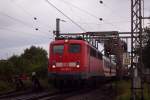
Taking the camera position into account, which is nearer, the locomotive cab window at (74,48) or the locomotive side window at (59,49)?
the locomotive cab window at (74,48)

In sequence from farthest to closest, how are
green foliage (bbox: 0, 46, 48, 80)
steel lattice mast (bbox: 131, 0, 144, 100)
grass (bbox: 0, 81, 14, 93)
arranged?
green foliage (bbox: 0, 46, 48, 80), grass (bbox: 0, 81, 14, 93), steel lattice mast (bbox: 131, 0, 144, 100)

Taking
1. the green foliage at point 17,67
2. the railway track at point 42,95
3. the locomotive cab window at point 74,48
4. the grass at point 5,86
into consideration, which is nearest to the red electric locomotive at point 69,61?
the locomotive cab window at point 74,48

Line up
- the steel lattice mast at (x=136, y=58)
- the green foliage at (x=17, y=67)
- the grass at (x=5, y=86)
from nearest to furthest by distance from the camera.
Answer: the steel lattice mast at (x=136, y=58) → the grass at (x=5, y=86) → the green foliage at (x=17, y=67)

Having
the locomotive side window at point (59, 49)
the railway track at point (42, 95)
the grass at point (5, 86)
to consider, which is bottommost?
the railway track at point (42, 95)

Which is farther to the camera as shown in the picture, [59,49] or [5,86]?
[5,86]

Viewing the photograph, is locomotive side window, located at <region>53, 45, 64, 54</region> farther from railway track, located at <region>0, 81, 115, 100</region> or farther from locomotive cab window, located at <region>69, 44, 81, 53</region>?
railway track, located at <region>0, 81, 115, 100</region>

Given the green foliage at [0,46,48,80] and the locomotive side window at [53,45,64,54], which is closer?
the locomotive side window at [53,45,64,54]

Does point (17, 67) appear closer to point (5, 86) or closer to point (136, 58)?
point (5, 86)

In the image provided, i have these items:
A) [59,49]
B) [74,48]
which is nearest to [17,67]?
[59,49]

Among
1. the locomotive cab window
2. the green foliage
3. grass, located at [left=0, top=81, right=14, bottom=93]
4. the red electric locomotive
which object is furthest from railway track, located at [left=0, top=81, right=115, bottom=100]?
the green foliage

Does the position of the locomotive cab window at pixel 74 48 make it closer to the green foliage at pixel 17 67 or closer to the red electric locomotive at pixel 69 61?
the red electric locomotive at pixel 69 61

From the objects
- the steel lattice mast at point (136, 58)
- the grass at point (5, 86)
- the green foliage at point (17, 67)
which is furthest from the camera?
the green foliage at point (17, 67)

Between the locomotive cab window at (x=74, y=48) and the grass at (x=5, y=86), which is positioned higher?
the locomotive cab window at (x=74, y=48)

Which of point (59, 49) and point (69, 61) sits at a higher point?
point (59, 49)
